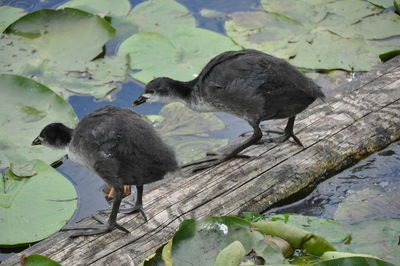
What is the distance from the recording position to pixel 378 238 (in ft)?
12.2

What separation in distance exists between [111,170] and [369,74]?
287 centimetres

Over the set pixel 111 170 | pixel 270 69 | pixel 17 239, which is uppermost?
pixel 270 69

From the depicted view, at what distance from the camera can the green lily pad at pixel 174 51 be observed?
6016mm

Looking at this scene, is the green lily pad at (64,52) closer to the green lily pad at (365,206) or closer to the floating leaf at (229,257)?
the green lily pad at (365,206)

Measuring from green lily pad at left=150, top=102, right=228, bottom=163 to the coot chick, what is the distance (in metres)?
1.42

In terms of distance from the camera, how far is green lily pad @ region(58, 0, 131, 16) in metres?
6.83

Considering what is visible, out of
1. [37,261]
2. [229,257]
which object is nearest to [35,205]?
[37,261]

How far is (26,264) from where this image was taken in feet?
10.5

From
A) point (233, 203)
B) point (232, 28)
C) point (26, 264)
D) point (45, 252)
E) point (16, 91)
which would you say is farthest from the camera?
point (232, 28)

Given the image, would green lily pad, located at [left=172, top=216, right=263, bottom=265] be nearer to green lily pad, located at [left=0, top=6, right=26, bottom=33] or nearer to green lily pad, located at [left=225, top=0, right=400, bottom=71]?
green lily pad, located at [left=225, top=0, right=400, bottom=71]

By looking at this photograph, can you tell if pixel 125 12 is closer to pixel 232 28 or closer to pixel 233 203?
pixel 232 28

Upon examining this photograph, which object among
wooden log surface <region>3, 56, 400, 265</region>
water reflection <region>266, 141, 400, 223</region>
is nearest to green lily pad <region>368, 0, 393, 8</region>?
wooden log surface <region>3, 56, 400, 265</region>

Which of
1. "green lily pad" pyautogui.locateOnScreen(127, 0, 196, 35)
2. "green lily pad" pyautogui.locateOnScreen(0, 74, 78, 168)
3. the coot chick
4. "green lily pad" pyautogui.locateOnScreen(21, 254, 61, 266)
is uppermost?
the coot chick

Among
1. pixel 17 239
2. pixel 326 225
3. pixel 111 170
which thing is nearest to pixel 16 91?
pixel 17 239
